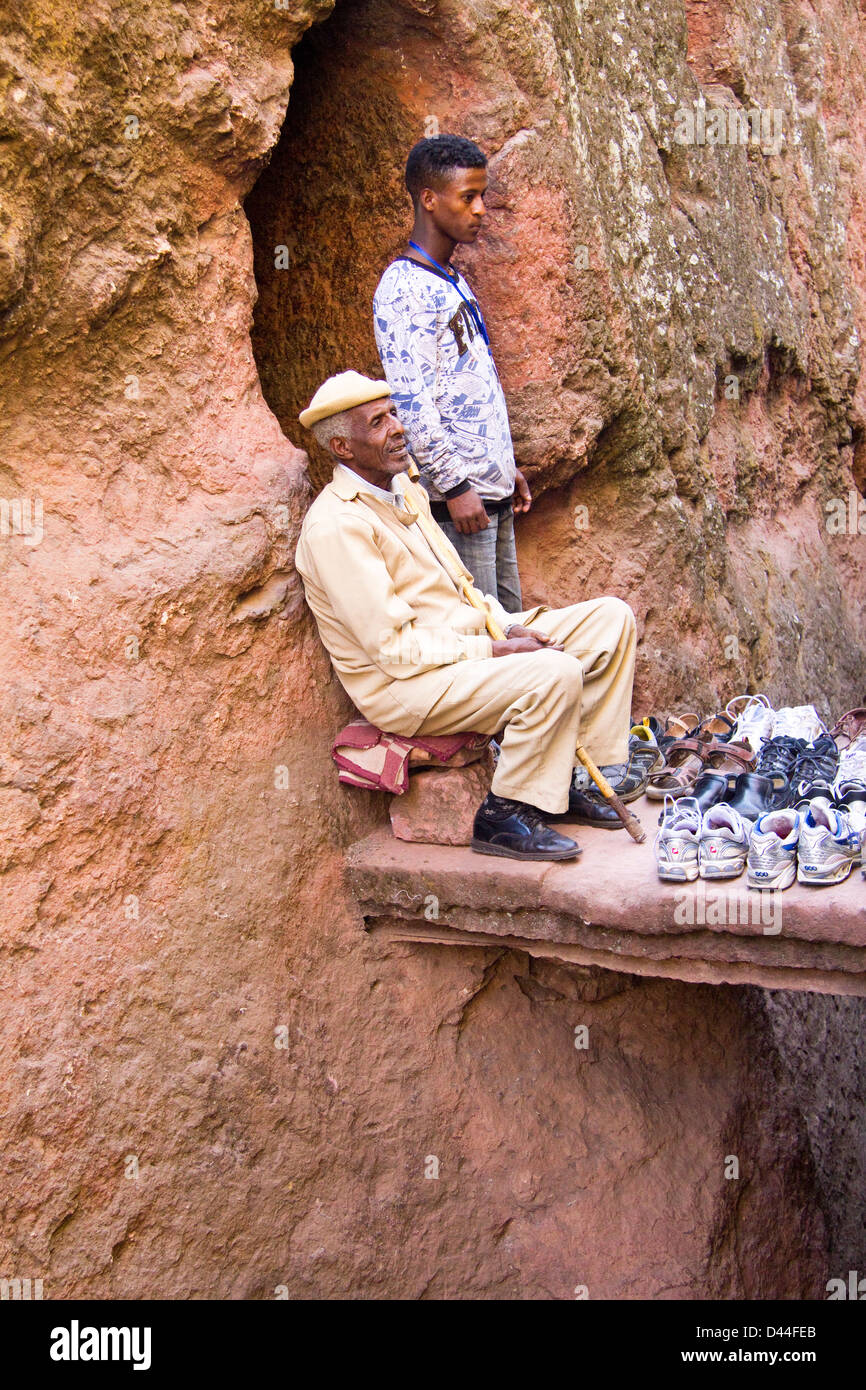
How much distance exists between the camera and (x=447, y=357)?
421cm

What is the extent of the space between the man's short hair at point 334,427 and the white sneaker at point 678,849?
1464 millimetres

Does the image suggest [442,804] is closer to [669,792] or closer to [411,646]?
[411,646]

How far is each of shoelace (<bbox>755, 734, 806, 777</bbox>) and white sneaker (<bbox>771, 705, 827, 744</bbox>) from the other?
0.29 feet

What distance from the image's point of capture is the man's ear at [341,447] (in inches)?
147

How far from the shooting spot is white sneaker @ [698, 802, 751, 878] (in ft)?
11.4

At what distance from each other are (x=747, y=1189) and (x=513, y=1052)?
1.24 meters

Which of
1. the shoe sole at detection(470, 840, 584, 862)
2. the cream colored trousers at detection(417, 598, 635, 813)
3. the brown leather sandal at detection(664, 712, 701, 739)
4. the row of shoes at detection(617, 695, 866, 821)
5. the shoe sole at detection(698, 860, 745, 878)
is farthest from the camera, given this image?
the brown leather sandal at detection(664, 712, 701, 739)

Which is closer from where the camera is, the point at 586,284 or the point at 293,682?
the point at 293,682

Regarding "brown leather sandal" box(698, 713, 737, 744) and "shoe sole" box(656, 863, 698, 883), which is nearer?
"shoe sole" box(656, 863, 698, 883)

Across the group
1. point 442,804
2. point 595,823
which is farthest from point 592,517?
point 442,804

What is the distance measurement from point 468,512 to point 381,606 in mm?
708

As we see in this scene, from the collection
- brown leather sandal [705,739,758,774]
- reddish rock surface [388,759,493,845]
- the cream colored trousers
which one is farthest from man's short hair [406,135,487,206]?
brown leather sandal [705,739,758,774]

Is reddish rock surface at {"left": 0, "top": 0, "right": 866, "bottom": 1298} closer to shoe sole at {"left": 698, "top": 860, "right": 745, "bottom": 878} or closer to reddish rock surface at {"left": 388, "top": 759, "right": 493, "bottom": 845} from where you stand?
reddish rock surface at {"left": 388, "top": 759, "right": 493, "bottom": 845}

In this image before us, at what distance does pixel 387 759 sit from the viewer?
3854mm
